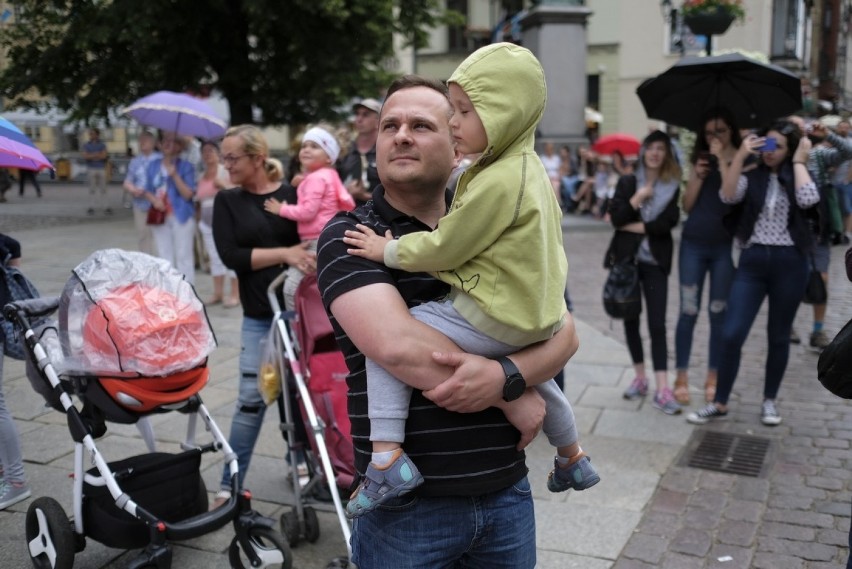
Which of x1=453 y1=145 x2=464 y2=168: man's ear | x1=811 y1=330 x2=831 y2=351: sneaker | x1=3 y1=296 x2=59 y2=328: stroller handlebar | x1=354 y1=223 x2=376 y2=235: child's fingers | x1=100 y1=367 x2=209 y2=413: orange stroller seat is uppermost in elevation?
x1=453 y1=145 x2=464 y2=168: man's ear

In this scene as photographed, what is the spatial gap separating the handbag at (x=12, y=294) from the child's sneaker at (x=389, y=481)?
3034mm

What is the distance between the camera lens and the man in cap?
20.0ft

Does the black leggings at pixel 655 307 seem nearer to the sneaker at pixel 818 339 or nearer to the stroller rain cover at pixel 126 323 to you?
the sneaker at pixel 818 339

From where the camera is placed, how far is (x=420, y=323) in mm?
1899

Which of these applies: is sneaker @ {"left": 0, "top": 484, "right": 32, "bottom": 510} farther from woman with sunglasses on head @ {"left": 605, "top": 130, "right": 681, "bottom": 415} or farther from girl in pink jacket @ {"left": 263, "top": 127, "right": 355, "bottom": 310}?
woman with sunglasses on head @ {"left": 605, "top": 130, "right": 681, "bottom": 415}

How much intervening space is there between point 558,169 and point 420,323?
17.1 metres

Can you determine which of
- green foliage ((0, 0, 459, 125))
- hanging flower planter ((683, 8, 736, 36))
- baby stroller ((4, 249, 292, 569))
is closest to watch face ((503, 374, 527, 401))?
baby stroller ((4, 249, 292, 569))

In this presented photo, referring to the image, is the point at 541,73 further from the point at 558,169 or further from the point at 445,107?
the point at 558,169

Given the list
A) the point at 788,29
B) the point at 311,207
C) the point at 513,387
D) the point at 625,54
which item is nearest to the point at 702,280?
the point at 311,207

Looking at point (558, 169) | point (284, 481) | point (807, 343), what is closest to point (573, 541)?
point (284, 481)

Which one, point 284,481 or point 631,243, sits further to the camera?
point 631,243

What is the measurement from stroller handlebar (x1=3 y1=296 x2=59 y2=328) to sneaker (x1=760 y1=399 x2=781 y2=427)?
458cm

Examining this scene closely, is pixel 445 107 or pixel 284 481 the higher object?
pixel 445 107

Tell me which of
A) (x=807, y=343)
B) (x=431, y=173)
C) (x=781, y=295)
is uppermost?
(x=431, y=173)
